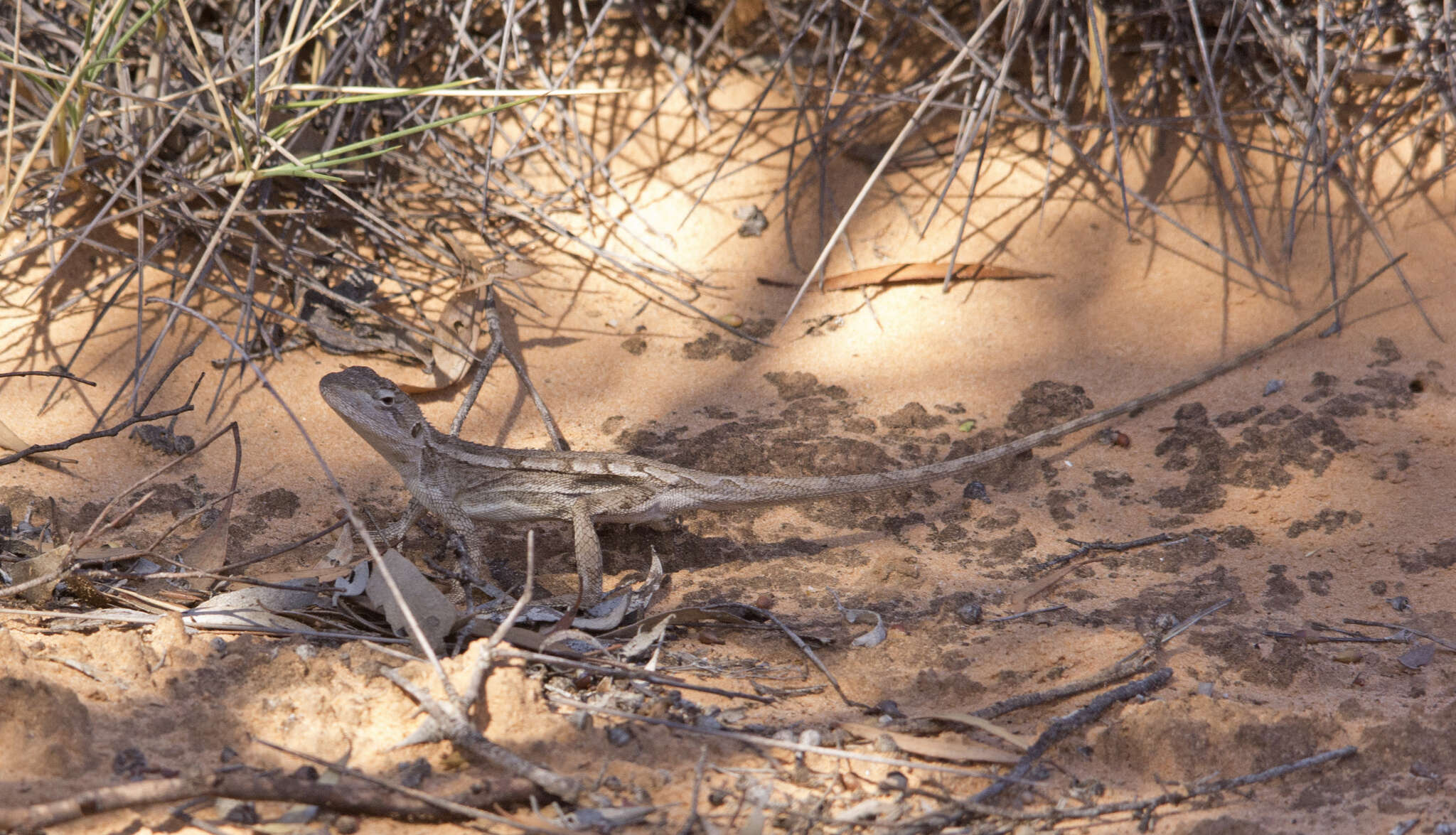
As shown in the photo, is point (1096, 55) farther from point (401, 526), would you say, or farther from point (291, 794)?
point (291, 794)

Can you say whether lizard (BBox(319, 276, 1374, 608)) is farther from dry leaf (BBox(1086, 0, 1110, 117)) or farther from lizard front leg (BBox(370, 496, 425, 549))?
dry leaf (BBox(1086, 0, 1110, 117))

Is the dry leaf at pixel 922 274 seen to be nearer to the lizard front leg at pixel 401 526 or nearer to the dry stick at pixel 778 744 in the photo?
the lizard front leg at pixel 401 526

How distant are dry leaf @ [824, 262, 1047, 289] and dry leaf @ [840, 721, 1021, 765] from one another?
2.59m

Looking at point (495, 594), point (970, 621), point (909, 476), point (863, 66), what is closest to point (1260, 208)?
point (863, 66)

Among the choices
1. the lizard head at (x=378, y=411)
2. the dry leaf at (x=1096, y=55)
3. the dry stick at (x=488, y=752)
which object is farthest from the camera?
the dry leaf at (x=1096, y=55)

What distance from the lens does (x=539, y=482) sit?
3455mm

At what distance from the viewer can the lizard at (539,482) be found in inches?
132

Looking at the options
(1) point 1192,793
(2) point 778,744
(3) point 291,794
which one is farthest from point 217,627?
(1) point 1192,793

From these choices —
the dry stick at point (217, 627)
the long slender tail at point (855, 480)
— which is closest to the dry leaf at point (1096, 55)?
the long slender tail at point (855, 480)

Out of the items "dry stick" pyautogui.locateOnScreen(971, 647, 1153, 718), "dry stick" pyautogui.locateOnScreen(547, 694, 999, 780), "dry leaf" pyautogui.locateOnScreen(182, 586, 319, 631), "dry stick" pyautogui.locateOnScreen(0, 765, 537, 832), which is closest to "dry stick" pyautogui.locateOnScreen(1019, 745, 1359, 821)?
"dry stick" pyautogui.locateOnScreen(547, 694, 999, 780)

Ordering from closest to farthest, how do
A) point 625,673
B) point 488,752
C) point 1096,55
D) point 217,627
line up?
point 488,752, point 625,673, point 217,627, point 1096,55

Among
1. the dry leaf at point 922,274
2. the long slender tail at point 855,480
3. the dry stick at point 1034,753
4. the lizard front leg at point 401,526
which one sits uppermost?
the dry leaf at point 922,274

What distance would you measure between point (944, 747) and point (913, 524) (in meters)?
1.32

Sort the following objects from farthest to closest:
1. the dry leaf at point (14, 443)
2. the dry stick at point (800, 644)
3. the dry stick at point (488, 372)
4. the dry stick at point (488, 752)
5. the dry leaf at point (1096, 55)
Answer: the dry leaf at point (1096, 55) < the dry stick at point (488, 372) < the dry leaf at point (14, 443) < the dry stick at point (800, 644) < the dry stick at point (488, 752)
